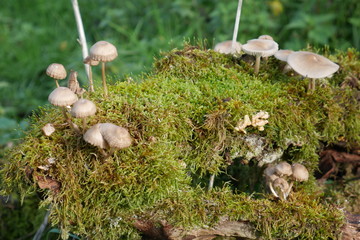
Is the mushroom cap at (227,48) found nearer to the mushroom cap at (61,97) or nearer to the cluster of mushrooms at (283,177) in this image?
the cluster of mushrooms at (283,177)

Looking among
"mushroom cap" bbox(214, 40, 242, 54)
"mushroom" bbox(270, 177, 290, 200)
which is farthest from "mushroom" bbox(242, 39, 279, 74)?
"mushroom" bbox(270, 177, 290, 200)

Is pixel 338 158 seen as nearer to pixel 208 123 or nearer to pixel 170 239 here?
pixel 208 123

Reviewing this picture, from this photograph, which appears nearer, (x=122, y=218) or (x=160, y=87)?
(x=122, y=218)

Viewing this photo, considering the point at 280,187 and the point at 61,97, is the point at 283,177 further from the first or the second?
the point at 61,97

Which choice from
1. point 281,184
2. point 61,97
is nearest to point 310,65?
point 281,184

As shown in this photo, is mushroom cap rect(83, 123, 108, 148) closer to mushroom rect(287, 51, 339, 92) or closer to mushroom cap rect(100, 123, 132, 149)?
mushroom cap rect(100, 123, 132, 149)

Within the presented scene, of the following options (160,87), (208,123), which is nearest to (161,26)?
(160,87)
